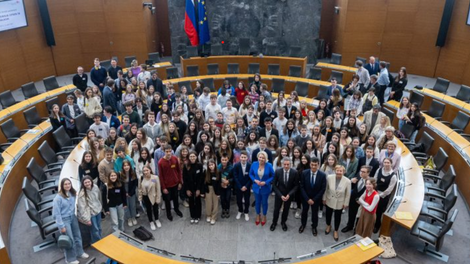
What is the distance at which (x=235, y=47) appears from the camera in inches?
605

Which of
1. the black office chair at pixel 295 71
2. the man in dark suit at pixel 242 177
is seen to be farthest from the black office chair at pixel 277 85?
the man in dark suit at pixel 242 177

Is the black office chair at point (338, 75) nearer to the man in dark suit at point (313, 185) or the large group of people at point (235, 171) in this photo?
the large group of people at point (235, 171)

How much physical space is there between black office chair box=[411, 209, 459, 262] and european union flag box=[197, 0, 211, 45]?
34.6ft

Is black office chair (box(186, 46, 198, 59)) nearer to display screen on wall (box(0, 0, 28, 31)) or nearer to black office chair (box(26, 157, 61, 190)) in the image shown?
display screen on wall (box(0, 0, 28, 31))

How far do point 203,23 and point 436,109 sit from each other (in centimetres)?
866

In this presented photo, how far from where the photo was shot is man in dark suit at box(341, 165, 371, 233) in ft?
19.0

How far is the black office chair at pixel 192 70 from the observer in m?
12.8

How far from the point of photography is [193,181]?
21.0ft

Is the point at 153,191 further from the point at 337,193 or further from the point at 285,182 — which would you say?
the point at 337,193

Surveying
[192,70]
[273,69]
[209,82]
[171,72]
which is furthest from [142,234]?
[273,69]

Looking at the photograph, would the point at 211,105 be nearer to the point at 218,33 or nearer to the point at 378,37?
the point at 218,33

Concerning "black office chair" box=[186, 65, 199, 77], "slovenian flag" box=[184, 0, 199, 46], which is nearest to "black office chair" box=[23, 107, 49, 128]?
"black office chair" box=[186, 65, 199, 77]

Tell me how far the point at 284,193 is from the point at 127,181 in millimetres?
2632

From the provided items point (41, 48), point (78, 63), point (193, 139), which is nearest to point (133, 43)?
point (78, 63)
